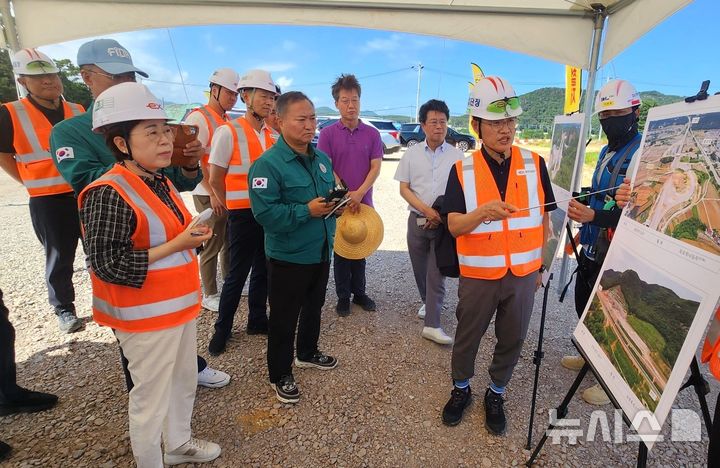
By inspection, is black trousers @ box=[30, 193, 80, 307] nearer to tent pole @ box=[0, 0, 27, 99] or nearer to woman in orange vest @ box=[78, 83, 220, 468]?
tent pole @ box=[0, 0, 27, 99]

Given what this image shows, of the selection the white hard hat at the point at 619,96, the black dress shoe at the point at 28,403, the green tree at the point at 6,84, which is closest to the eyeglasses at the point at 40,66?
the black dress shoe at the point at 28,403

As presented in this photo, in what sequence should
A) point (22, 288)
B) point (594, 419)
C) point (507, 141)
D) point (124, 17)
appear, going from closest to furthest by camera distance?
point (507, 141), point (594, 419), point (124, 17), point (22, 288)

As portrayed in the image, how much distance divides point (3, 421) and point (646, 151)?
12.9ft

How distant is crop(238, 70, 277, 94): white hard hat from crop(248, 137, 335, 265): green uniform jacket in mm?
836

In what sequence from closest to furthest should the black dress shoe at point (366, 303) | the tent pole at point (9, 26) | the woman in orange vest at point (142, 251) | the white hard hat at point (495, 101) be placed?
the woman in orange vest at point (142, 251) → the white hard hat at point (495, 101) → the tent pole at point (9, 26) → the black dress shoe at point (366, 303)

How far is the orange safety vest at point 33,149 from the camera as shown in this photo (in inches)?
114

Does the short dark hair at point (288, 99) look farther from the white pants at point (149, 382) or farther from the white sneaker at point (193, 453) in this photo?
the white sneaker at point (193, 453)

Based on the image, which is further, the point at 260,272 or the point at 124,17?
the point at 124,17

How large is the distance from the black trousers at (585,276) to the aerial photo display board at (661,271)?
100cm

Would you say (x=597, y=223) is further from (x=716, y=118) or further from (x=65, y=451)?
(x=65, y=451)

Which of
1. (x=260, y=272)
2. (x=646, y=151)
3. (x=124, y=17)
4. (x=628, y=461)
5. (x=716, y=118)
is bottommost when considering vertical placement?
(x=628, y=461)

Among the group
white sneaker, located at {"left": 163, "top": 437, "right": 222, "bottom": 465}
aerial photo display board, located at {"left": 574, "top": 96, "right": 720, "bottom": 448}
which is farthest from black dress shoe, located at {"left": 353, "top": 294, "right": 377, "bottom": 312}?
aerial photo display board, located at {"left": 574, "top": 96, "right": 720, "bottom": 448}

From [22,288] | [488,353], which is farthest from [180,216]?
[22,288]

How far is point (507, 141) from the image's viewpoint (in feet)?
6.62
